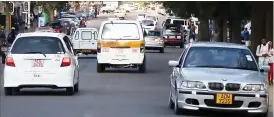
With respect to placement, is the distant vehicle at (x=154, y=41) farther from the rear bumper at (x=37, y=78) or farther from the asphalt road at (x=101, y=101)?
the rear bumper at (x=37, y=78)

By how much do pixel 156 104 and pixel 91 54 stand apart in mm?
27029

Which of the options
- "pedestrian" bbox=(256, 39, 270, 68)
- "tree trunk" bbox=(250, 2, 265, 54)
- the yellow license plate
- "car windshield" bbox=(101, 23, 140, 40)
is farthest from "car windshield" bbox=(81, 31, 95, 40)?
the yellow license plate

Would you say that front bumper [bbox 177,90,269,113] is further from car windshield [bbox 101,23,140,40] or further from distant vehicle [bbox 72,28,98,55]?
distant vehicle [bbox 72,28,98,55]

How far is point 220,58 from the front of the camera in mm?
16922

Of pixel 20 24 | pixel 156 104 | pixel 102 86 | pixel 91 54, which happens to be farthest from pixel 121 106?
pixel 20 24

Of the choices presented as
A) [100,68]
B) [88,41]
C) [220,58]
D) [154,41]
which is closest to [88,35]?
[88,41]

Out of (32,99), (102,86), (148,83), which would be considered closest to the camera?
(32,99)

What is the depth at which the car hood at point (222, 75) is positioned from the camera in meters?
→ 15.5

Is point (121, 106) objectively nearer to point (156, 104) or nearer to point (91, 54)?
point (156, 104)

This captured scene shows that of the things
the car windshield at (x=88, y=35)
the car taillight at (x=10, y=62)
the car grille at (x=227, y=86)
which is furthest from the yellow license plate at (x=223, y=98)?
the car windshield at (x=88, y=35)

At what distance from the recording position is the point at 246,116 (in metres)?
16.8

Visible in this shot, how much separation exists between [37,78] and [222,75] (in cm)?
634

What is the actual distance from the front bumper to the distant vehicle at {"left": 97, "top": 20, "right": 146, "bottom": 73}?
1587 cm

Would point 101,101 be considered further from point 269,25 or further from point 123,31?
point 269,25
